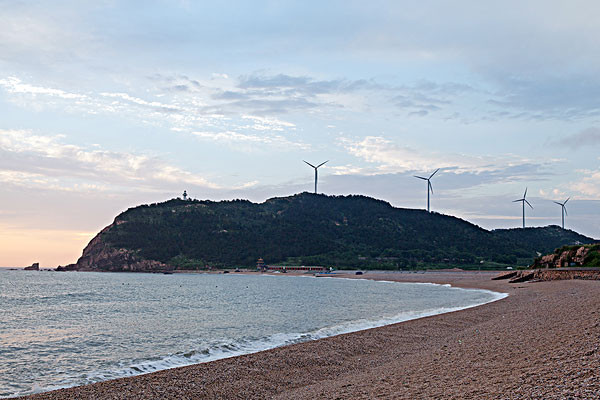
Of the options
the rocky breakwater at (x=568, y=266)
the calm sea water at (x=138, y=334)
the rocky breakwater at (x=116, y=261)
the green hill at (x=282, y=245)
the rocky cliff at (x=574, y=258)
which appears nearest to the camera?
the calm sea water at (x=138, y=334)

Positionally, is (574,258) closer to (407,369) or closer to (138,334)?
(138,334)

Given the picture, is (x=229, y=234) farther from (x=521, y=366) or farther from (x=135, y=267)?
(x=521, y=366)

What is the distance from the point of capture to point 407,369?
14391mm

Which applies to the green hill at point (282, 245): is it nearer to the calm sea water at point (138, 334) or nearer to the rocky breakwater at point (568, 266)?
the rocky breakwater at point (568, 266)

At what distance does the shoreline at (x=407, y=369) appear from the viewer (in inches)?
402

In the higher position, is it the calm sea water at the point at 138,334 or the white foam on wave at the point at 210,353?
the white foam on wave at the point at 210,353

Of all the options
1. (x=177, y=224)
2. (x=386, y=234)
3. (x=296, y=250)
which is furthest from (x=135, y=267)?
(x=386, y=234)

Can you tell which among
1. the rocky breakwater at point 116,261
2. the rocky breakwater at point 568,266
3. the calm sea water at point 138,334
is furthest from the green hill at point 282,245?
the calm sea water at point 138,334

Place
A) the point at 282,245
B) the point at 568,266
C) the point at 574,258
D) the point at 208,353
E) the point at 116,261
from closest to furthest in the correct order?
the point at 208,353, the point at 574,258, the point at 568,266, the point at 116,261, the point at 282,245

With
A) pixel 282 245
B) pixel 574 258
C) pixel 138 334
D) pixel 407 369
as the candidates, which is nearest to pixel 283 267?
pixel 282 245

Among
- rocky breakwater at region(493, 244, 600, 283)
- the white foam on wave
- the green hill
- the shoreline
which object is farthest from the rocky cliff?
the green hill

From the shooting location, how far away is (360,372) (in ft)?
51.5

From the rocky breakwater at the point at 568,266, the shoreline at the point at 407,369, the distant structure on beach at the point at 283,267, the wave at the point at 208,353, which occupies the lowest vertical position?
the distant structure on beach at the point at 283,267

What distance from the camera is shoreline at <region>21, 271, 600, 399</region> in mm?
10203
